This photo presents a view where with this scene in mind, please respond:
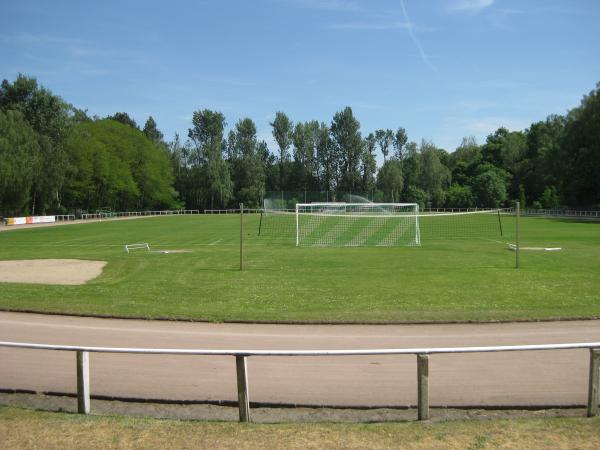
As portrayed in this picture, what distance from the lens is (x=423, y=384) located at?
632 cm

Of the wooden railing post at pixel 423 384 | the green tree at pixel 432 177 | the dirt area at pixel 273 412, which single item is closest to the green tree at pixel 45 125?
the green tree at pixel 432 177

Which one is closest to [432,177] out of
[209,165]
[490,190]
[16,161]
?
[490,190]

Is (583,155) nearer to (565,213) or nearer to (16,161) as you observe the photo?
(565,213)

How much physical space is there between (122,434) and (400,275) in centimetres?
1378

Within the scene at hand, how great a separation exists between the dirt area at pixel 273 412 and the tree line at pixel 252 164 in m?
67.6

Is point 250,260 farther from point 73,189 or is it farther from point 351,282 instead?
point 73,189

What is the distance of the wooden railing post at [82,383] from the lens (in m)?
6.59

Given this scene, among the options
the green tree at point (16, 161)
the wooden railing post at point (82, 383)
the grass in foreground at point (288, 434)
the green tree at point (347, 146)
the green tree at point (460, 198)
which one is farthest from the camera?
the green tree at point (347, 146)

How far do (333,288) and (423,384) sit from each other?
1000 centimetres

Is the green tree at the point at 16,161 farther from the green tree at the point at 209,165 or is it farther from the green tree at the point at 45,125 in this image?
the green tree at the point at 209,165

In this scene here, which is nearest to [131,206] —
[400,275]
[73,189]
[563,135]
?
[73,189]

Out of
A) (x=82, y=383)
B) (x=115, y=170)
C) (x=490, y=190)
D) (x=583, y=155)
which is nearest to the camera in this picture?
(x=82, y=383)

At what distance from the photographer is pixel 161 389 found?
7730mm

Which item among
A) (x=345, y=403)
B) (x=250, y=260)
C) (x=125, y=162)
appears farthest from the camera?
(x=125, y=162)
